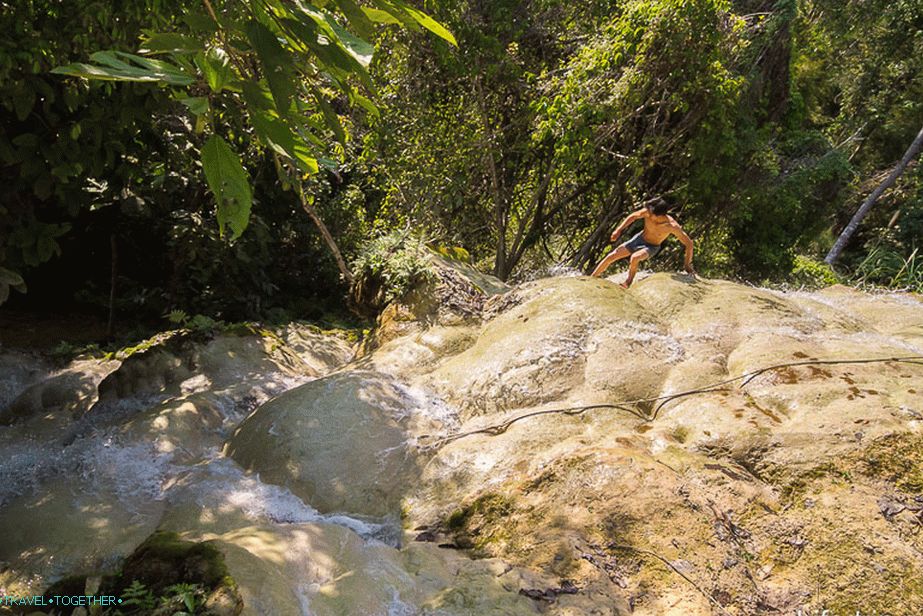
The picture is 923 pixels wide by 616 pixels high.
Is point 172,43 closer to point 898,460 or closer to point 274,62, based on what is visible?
point 274,62

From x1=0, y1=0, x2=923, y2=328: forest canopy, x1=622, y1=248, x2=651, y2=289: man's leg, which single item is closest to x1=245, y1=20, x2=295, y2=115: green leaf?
x1=0, y1=0, x2=923, y2=328: forest canopy

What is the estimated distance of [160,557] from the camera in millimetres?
2461

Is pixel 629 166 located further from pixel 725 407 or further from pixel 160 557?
pixel 160 557

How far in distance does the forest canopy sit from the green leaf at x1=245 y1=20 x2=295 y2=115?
4275 millimetres

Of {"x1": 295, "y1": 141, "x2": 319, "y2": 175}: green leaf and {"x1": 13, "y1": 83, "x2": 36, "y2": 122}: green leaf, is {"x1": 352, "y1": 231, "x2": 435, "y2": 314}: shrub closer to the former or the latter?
{"x1": 13, "y1": 83, "x2": 36, "y2": 122}: green leaf

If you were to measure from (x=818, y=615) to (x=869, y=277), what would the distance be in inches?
496

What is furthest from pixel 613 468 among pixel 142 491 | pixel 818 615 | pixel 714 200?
pixel 714 200

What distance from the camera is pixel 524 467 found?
367 cm

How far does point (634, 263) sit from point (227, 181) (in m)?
6.20

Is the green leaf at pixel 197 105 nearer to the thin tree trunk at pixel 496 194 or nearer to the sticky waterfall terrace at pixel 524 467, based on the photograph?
the sticky waterfall terrace at pixel 524 467

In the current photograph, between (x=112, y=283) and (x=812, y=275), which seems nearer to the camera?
(x=112, y=283)

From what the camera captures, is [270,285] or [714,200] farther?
[714,200]

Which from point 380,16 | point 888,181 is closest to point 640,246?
point 380,16

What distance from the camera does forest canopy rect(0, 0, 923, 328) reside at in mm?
6590
